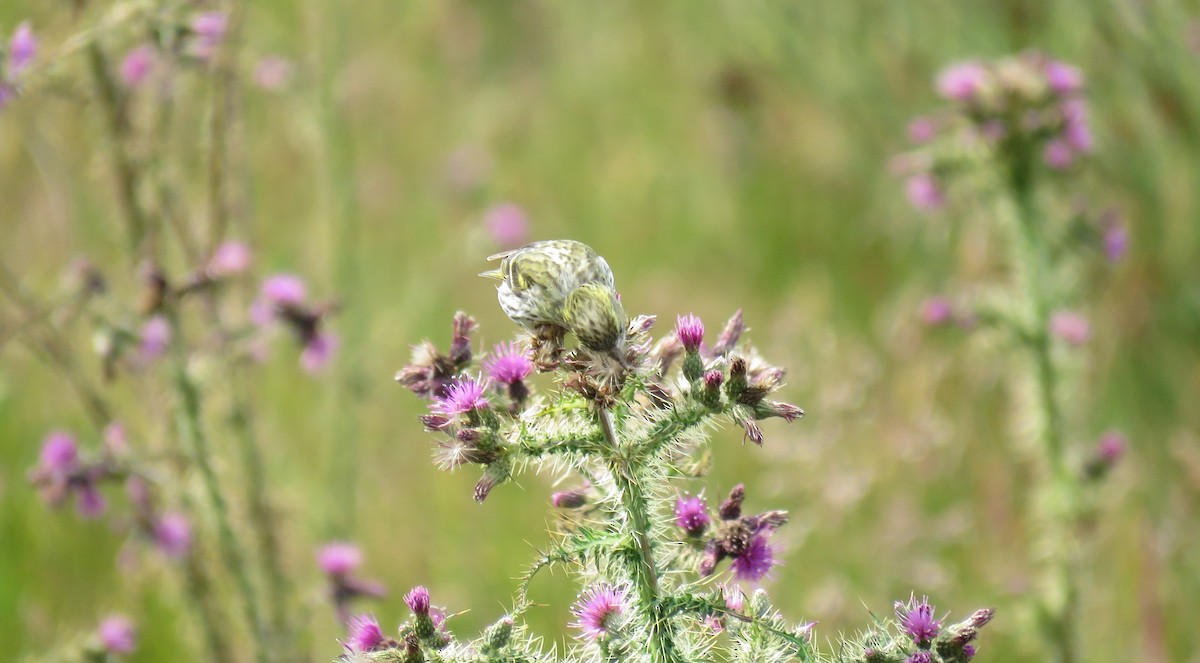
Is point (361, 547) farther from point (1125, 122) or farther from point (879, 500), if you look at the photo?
point (1125, 122)

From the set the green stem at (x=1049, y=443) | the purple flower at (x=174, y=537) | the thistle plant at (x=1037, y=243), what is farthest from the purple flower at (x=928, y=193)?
the purple flower at (x=174, y=537)

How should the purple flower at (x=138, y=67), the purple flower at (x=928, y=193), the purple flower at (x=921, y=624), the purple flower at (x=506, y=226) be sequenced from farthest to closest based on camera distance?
the purple flower at (x=506, y=226) < the purple flower at (x=928, y=193) < the purple flower at (x=138, y=67) < the purple flower at (x=921, y=624)

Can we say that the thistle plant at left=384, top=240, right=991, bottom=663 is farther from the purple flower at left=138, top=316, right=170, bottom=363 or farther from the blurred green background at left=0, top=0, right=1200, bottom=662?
the purple flower at left=138, top=316, right=170, bottom=363

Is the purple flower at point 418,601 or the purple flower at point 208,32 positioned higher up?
the purple flower at point 208,32

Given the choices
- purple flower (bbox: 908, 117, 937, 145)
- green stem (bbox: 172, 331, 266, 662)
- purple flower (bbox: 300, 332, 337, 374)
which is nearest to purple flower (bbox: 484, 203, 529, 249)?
purple flower (bbox: 300, 332, 337, 374)

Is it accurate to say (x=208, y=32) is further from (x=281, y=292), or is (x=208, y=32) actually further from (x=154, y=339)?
(x=154, y=339)

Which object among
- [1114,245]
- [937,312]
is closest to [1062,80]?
[1114,245]

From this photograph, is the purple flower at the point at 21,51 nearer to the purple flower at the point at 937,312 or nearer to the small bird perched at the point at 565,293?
the small bird perched at the point at 565,293
